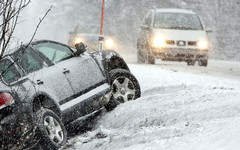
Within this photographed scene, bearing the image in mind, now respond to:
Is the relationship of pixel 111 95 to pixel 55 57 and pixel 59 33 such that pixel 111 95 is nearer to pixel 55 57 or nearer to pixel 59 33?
pixel 55 57

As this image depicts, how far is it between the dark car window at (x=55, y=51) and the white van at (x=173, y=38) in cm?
760

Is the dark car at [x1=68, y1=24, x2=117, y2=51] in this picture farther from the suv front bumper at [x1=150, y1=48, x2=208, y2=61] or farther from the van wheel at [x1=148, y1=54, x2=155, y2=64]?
the suv front bumper at [x1=150, y1=48, x2=208, y2=61]

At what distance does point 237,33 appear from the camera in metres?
26.0

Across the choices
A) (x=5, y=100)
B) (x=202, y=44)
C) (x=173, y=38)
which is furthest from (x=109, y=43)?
(x=5, y=100)

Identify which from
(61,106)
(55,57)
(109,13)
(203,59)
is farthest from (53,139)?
(109,13)

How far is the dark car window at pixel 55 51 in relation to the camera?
7911 millimetres

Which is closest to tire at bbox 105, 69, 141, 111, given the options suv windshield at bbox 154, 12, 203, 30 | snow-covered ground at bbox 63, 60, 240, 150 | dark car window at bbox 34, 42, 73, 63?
snow-covered ground at bbox 63, 60, 240, 150

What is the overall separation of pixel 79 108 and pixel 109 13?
2540 centimetres

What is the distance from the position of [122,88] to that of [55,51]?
1.59 meters

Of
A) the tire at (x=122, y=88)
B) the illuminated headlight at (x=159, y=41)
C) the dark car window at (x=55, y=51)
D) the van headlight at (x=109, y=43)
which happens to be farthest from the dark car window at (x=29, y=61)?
the van headlight at (x=109, y=43)

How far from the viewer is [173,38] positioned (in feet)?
52.0

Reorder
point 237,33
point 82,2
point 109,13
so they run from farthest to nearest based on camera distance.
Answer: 1. point 82,2
2. point 109,13
3. point 237,33

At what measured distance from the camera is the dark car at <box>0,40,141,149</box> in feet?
21.4

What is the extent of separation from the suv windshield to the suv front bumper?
813 mm
